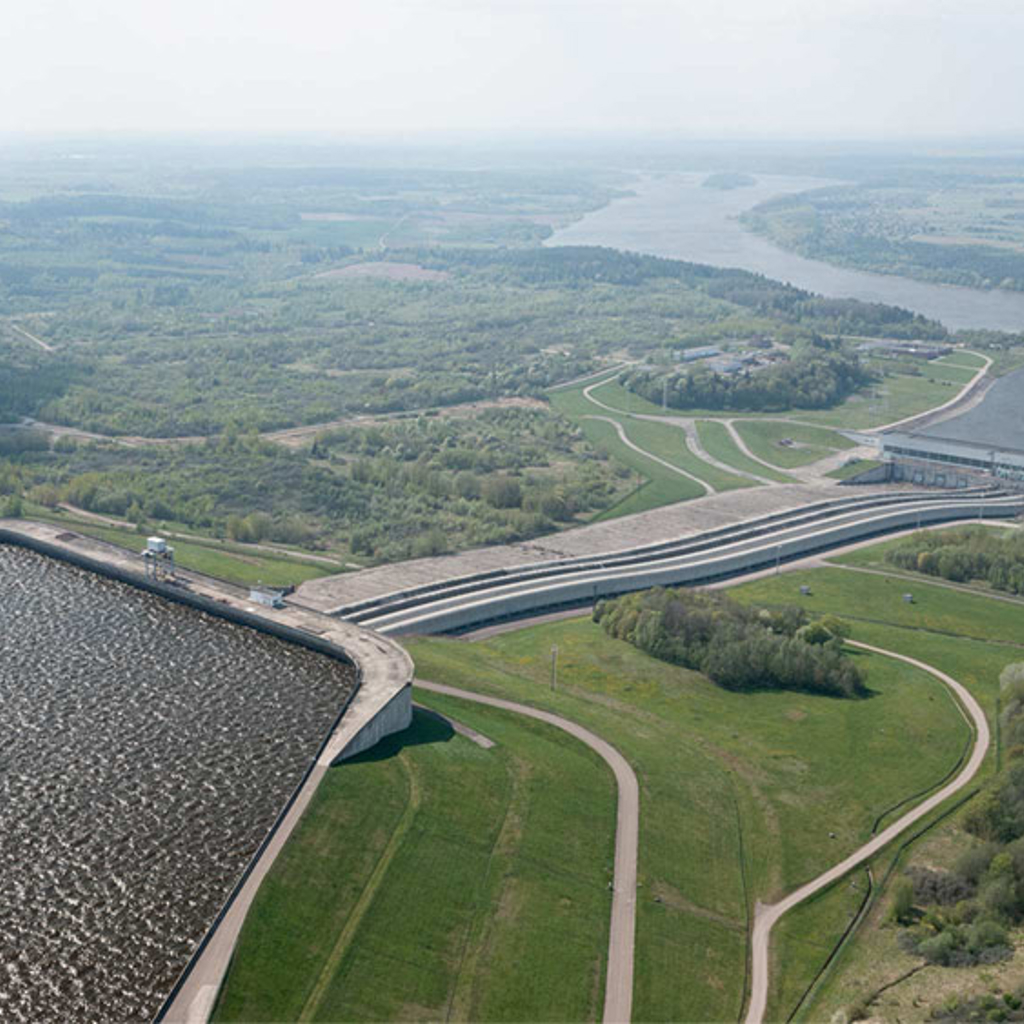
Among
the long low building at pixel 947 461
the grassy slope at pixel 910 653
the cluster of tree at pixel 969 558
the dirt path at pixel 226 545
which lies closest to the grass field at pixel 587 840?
the grassy slope at pixel 910 653

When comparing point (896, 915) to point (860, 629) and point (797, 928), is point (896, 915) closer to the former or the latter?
point (797, 928)

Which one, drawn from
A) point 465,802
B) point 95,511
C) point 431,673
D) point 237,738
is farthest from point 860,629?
point 95,511

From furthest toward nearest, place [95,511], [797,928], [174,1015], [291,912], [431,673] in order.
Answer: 1. [95,511]
2. [431,673]
3. [797,928]
4. [291,912]
5. [174,1015]

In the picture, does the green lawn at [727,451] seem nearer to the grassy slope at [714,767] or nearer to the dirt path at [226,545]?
the grassy slope at [714,767]

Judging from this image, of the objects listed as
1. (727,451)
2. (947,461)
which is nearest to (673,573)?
(727,451)

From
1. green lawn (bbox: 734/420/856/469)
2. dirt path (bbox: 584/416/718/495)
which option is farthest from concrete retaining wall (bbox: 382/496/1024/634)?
green lawn (bbox: 734/420/856/469)

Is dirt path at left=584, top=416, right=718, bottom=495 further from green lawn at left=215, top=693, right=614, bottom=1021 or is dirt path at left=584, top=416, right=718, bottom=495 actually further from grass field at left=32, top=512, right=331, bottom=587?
green lawn at left=215, top=693, right=614, bottom=1021

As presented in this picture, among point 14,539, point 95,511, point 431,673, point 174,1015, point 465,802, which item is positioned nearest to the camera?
point 174,1015
